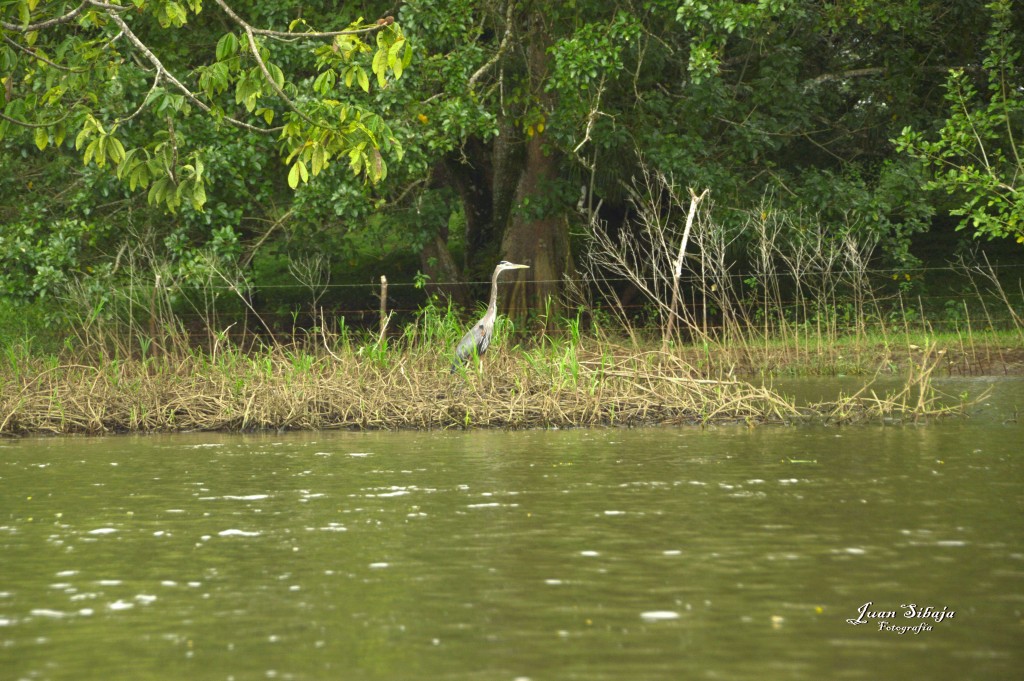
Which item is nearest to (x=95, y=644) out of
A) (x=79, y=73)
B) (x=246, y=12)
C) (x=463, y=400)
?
(x=79, y=73)

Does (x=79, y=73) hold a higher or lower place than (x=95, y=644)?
higher

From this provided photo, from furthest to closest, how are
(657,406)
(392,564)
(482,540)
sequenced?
(657,406), (482,540), (392,564)

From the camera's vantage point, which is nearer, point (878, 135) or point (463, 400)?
point (463, 400)

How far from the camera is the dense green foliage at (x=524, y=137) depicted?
18.9 m

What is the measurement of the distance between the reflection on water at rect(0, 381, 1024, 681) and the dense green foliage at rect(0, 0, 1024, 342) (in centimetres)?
583

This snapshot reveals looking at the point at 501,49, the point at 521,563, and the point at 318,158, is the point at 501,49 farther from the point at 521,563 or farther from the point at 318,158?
the point at 521,563

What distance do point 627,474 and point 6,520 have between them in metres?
4.25

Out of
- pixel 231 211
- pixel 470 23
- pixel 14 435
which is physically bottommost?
pixel 14 435

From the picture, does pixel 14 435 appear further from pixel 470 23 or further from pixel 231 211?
pixel 470 23

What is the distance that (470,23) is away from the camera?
20.3 meters

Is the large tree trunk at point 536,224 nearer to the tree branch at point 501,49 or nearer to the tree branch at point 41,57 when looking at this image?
the tree branch at point 501,49
